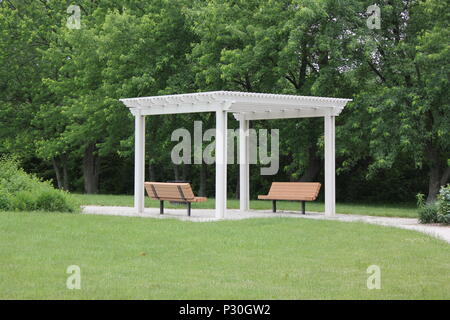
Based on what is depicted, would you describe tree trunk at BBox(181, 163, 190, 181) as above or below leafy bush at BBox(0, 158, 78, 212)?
above

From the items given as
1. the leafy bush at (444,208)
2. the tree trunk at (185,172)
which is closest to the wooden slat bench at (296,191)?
the leafy bush at (444,208)

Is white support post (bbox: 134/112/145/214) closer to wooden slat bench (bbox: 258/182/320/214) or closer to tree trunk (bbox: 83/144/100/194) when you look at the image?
wooden slat bench (bbox: 258/182/320/214)

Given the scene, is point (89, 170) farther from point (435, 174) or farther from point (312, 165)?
point (435, 174)

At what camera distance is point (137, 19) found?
1117 inches

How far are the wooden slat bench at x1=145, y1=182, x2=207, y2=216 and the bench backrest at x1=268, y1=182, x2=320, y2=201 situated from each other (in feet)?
8.22

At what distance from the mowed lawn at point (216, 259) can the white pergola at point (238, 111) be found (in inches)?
94.7

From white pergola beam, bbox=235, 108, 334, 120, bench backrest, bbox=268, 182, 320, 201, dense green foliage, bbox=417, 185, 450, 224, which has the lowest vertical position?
dense green foliage, bbox=417, 185, 450, 224

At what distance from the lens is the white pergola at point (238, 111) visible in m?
16.0

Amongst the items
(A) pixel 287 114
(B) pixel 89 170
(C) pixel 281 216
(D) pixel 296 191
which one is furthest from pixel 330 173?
(B) pixel 89 170

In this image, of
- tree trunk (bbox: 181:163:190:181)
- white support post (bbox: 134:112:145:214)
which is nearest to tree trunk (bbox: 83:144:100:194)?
tree trunk (bbox: 181:163:190:181)

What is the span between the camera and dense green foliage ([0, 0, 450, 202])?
72.6 ft

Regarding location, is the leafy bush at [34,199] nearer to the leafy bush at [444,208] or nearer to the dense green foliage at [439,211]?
the dense green foliage at [439,211]

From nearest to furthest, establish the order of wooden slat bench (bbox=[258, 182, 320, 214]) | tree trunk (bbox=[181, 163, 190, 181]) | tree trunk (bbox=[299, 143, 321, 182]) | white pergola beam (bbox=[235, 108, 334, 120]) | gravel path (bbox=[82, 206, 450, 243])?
gravel path (bbox=[82, 206, 450, 243]) → wooden slat bench (bbox=[258, 182, 320, 214]) → white pergola beam (bbox=[235, 108, 334, 120]) → tree trunk (bbox=[299, 143, 321, 182]) → tree trunk (bbox=[181, 163, 190, 181])
